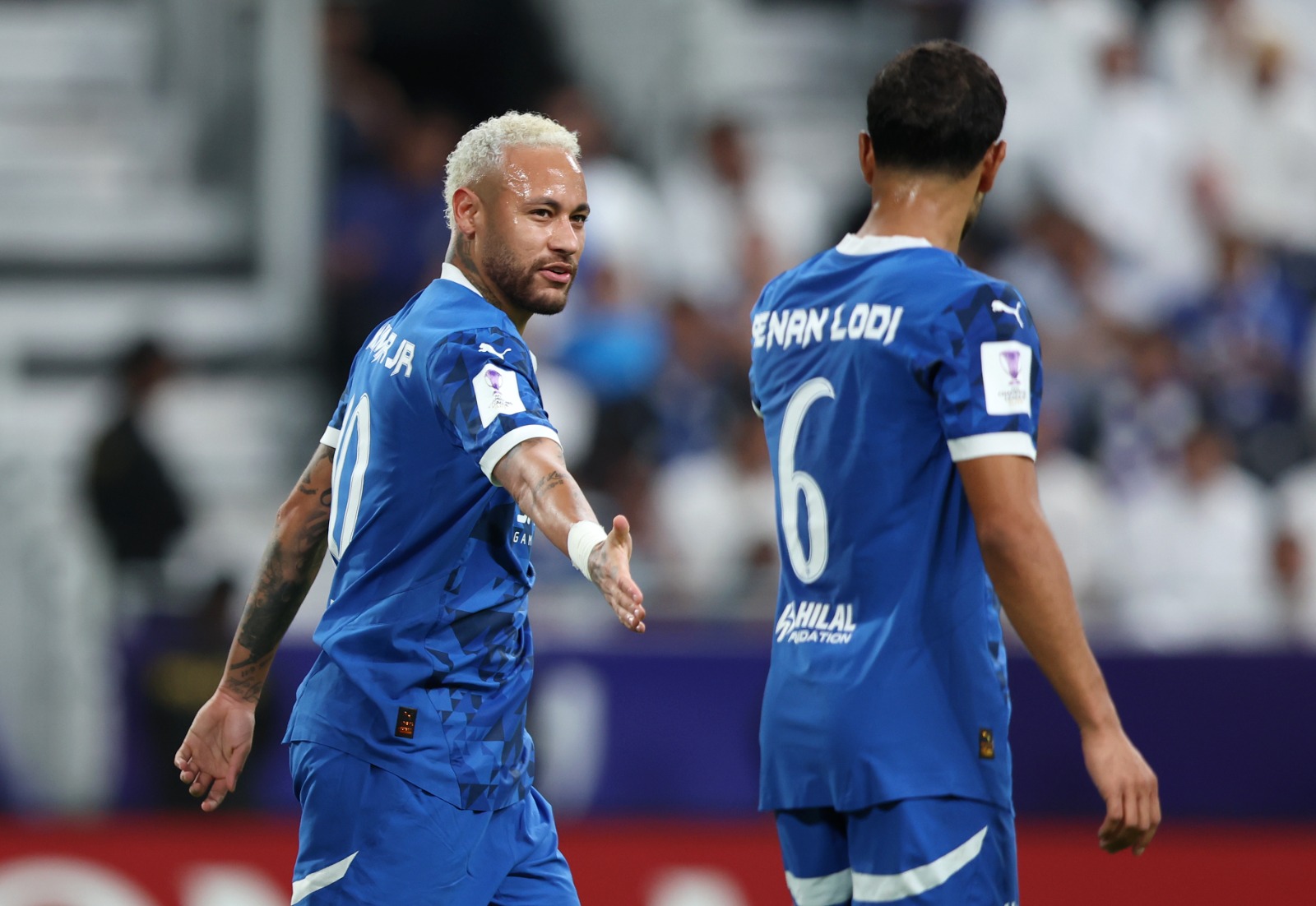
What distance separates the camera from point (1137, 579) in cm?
977

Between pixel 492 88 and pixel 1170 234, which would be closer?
pixel 1170 234

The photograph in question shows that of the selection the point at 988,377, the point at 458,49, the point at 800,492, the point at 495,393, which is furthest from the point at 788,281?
the point at 458,49

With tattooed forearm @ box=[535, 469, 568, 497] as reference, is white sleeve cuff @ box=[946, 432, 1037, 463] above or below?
above

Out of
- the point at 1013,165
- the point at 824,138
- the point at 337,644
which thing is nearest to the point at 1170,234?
the point at 1013,165

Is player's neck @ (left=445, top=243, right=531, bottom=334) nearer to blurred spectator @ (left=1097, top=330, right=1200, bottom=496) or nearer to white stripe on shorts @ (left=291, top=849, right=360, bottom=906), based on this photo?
white stripe on shorts @ (left=291, top=849, right=360, bottom=906)

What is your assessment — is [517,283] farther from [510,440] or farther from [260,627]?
[260,627]

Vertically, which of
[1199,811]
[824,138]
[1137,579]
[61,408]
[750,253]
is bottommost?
[1199,811]

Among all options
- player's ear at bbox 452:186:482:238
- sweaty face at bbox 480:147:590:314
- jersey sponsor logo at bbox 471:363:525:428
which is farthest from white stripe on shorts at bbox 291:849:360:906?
player's ear at bbox 452:186:482:238

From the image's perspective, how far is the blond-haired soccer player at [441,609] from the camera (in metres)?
3.91

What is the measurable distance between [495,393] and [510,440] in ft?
0.35

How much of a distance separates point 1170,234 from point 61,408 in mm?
6755

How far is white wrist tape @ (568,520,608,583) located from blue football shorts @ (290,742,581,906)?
762mm

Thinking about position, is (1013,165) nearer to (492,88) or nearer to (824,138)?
(824,138)

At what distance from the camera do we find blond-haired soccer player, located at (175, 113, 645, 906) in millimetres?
3906
